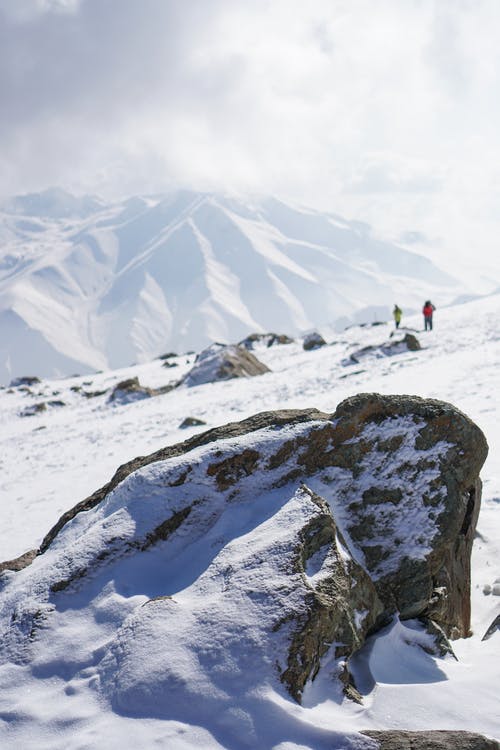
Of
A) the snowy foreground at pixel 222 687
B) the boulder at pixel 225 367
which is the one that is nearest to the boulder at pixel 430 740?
the snowy foreground at pixel 222 687

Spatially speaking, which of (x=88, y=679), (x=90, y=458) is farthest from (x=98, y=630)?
(x=90, y=458)

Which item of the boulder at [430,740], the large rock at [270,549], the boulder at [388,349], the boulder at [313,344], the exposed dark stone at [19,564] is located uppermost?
the large rock at [270,549]

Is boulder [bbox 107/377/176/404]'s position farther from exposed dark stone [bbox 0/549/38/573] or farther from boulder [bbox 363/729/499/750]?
boulder [bbox 363/729/499/750]

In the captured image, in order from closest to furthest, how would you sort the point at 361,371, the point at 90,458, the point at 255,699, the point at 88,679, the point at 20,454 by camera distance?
the point at 255,699, the point at 88,679, the point at 90,458, the point at 20,454, the point at 361,371

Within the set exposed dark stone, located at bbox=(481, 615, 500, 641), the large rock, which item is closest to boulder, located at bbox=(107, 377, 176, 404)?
the large rock

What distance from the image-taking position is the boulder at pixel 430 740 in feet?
11.2

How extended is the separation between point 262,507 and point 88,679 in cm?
215

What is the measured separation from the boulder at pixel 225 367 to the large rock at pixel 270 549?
856 inches

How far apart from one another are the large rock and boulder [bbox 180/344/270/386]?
21.7 metres

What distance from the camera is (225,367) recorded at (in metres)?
29.0

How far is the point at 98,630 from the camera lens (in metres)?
4.56

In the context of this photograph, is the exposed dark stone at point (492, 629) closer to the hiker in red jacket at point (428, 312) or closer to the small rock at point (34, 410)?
the hiker in red jacket at point (428, 312)

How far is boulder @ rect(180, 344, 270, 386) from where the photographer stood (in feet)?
94.2

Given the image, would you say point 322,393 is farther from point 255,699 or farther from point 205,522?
point 255,699
